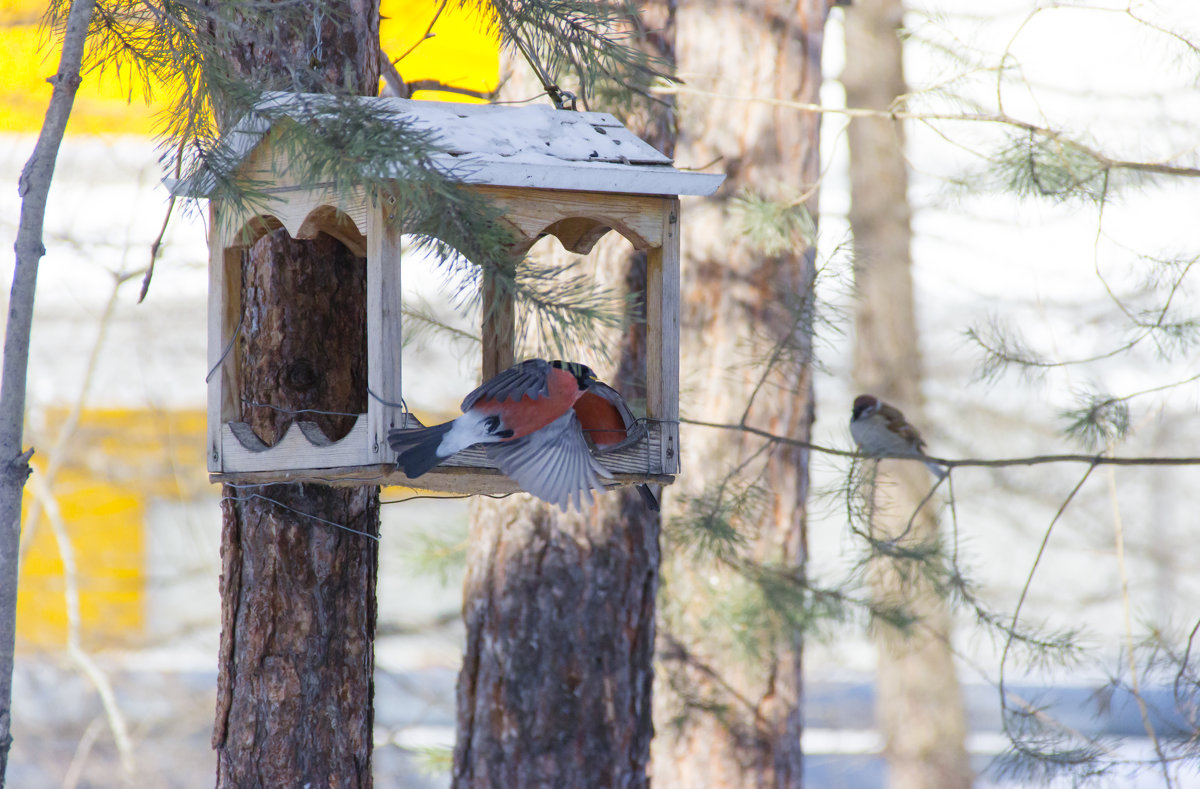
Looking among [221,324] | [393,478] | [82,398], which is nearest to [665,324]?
[393,478]

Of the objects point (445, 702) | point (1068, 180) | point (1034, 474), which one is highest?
point (1068, 180)

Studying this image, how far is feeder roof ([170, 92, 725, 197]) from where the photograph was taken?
5.64 feet

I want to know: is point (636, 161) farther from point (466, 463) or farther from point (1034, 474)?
point (1034, 474)

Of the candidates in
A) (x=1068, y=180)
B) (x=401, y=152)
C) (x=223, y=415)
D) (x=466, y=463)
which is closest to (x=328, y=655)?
(x=223, y=415)

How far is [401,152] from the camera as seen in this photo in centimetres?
154

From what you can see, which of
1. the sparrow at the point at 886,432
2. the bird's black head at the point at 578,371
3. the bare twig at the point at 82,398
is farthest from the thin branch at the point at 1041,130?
the bare twig at the point at 82,398

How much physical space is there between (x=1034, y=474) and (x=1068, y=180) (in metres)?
6.59

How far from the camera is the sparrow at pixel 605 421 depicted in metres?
1.95

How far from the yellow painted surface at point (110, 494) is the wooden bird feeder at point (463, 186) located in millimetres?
5628

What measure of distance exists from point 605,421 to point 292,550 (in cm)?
70

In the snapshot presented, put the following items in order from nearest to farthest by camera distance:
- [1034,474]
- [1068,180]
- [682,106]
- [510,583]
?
1. [1068,180]
2. [510,583]
3. [682,106]
4. [1034,474]

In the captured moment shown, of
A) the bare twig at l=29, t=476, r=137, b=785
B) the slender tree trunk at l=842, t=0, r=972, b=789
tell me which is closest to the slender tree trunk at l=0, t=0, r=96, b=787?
the bare twig at l=29, t=476, r=137, b=785

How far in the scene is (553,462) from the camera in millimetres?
1678

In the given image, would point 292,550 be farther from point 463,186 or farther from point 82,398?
point 82,398
